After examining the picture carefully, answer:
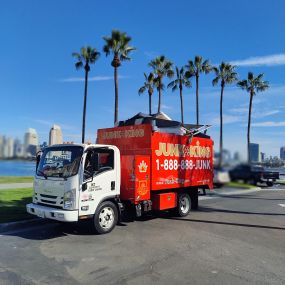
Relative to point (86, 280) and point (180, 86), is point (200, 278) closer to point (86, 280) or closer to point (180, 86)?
point (86, 280)

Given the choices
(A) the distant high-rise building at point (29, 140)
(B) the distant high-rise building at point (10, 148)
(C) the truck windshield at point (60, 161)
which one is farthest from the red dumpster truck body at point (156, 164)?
(B) the distant high-rise building at point (10, 148)

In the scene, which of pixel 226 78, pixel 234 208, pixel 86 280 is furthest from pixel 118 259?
pixel 234 208

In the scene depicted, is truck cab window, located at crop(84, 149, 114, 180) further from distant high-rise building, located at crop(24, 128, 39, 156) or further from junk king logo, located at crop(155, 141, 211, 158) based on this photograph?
distant high-rise building, located at crop(24, 128, 39, 156)

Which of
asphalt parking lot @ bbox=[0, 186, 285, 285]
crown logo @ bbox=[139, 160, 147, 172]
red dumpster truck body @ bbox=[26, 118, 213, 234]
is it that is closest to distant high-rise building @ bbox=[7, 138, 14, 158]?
asphalt parking lot @ bbox=[0, 186, 285, 285]

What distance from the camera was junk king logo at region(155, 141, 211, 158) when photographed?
10.7m

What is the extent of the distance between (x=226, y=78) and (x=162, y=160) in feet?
17.3

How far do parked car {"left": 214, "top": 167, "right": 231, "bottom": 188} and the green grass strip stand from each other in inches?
336

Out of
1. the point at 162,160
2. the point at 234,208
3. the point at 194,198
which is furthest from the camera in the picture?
the point at 234,208

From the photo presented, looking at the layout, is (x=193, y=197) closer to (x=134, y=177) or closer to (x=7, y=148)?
(x=134, y=177)

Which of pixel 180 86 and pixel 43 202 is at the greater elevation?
pixel 180 86

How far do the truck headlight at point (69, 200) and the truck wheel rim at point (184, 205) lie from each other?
464 cm

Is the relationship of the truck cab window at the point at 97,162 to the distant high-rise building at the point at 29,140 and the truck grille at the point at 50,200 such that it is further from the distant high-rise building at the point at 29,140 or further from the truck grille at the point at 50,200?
the distant high-rise building at the point at 29,140

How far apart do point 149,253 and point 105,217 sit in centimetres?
216

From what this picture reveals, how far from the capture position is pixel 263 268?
6.36 m
